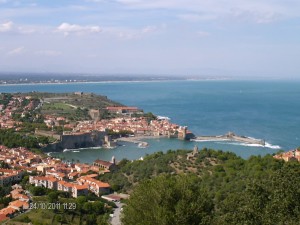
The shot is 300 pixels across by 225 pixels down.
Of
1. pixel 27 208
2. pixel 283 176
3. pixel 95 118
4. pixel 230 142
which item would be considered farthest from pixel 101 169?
pixel 95 118

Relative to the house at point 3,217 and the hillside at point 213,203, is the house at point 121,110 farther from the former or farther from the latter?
the hillside at point 213,203

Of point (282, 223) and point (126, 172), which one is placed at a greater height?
point (282, 223)

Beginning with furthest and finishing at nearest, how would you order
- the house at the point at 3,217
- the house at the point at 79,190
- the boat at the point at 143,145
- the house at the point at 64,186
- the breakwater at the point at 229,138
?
the breakwater at the point at 229,138 → the boat at the point at 143,145 → the house at the point at 64,186 → the house at the point at 79,190 → the house at the point at 3,217

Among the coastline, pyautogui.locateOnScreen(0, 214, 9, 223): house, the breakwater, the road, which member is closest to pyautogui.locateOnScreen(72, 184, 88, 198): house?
the road

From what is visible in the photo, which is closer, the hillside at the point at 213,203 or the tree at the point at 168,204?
the hillside at the point at 213,203

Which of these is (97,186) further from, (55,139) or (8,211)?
(55,139)

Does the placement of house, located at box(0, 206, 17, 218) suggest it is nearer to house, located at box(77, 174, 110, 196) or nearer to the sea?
house, located at box(77, 174, 110, 196)

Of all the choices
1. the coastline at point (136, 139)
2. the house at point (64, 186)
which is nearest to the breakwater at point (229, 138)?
the coastline at point (136, 139)

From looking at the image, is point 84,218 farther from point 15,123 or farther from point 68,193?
point 15,123

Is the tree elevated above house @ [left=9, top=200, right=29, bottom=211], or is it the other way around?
the tree

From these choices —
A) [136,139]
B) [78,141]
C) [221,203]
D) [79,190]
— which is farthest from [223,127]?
[221,203]

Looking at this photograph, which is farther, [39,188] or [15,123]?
[15,123]
